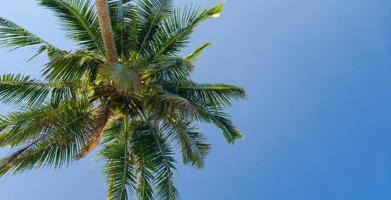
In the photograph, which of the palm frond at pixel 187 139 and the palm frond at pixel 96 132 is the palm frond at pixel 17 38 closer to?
the palm frond at pixel 96 132

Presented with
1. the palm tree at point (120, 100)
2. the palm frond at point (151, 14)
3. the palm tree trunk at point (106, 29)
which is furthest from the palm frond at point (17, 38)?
the palm frond at point (151, 14)

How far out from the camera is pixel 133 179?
17234 mm

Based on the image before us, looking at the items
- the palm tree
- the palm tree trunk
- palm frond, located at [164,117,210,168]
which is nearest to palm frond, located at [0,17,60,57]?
the palm tree

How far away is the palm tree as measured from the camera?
16531mm

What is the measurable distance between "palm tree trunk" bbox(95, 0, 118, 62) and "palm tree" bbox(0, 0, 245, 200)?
51 millimetres

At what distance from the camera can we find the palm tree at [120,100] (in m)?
16.5

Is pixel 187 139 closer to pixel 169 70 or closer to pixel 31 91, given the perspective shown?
pixel 169 70

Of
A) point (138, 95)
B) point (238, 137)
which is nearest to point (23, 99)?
point (138, 95)

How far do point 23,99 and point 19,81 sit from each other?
1.62ft

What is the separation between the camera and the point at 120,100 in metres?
17.4

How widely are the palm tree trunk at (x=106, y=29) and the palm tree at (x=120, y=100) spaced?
0.05 m

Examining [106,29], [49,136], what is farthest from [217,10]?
[49,136]

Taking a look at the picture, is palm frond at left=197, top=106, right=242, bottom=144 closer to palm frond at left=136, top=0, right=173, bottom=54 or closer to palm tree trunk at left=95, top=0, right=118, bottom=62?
palm frond at left=136, top=0, right=173, bottom=54

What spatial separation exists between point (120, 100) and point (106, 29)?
7.58 feet
